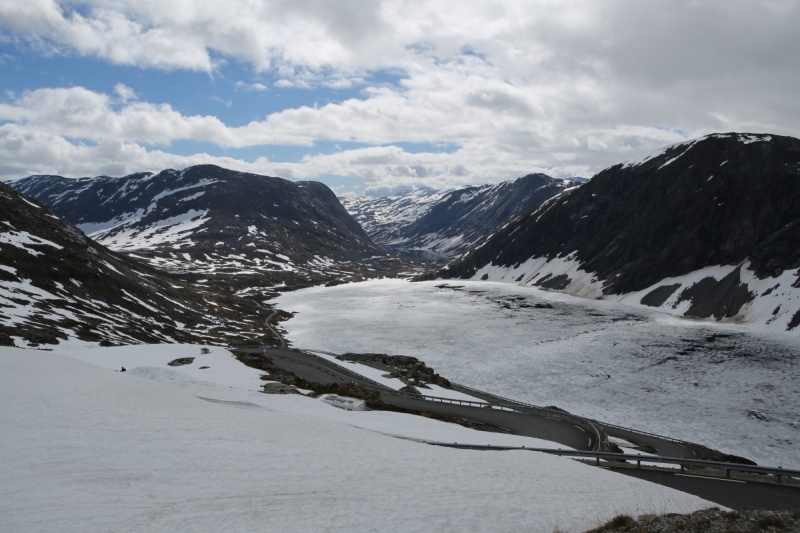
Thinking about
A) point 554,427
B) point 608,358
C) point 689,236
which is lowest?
point 554,427

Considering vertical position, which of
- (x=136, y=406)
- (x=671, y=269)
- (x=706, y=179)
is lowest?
(x=136, y=406)

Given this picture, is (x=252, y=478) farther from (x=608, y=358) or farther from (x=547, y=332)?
(x=547, y=332)

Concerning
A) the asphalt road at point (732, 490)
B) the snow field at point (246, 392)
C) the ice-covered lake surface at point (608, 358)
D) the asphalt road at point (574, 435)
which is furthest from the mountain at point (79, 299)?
the asphalt road at point (732, 490)

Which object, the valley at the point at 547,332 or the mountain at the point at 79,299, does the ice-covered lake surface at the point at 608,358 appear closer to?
the valley at the point at 547,332

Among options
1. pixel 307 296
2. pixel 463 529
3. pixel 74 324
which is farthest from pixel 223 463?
pixel 307 296

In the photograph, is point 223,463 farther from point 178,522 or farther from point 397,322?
point 397,322

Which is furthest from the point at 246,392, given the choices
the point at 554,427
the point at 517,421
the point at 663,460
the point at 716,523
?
the point at 716,523
